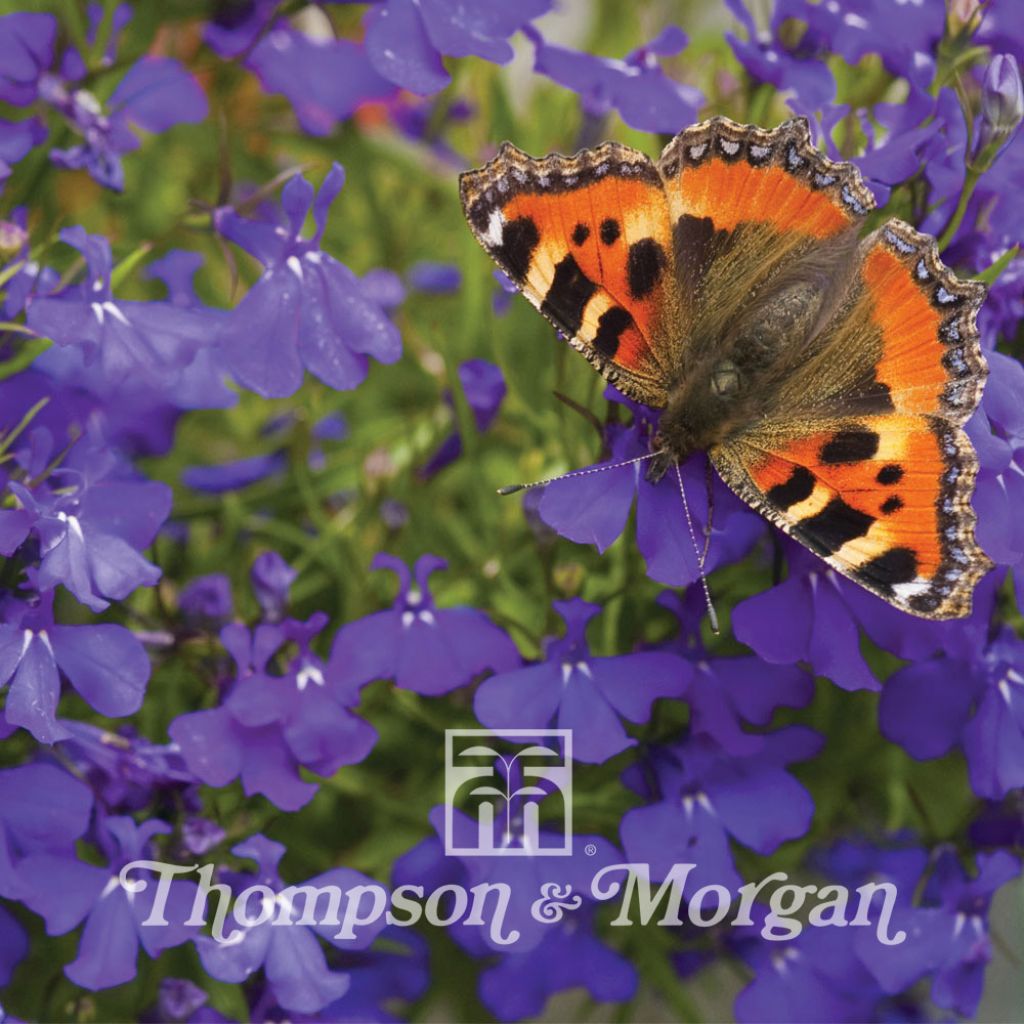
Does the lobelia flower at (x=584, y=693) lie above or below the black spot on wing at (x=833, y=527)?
below

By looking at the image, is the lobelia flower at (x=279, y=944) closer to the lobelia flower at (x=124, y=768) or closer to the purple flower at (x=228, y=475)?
the lobelia flower at (x=124, y=768)

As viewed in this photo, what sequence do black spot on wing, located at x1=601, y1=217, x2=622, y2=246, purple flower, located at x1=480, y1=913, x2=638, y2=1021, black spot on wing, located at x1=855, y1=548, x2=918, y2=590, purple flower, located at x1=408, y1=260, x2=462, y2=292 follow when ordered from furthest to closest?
purple flower, located at x1=408, y1=260, x2=462, y2=292, purple flower, located at x1=480, y1=913, x2=638, y2=1021, black spot on wing, located at x1=601, y1=217, x2=622, y2=246, black spot on wing, located at x1=855, y1=548, x2=918, y2=590

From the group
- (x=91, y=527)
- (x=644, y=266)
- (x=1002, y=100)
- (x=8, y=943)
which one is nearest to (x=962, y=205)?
(x=1002, y=100)

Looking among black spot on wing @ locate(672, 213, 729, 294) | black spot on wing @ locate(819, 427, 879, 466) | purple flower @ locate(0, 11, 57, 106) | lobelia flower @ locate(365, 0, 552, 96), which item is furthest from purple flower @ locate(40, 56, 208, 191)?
black spot on wing @ locate(819, 427, 879, 466)

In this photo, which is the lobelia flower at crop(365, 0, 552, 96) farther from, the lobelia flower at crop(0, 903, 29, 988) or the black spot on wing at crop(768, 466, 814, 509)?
the lobelia flower at crop(0, 903, 29, 988)

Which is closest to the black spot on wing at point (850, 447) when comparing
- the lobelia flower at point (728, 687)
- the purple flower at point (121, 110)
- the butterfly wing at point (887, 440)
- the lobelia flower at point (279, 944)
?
the butterfly wing at point (887, 440)

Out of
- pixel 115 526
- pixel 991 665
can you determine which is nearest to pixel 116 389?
pixel 115 526
